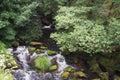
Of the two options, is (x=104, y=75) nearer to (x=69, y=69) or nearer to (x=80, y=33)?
(x=69, y=69)

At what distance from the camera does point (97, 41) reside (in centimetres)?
1295

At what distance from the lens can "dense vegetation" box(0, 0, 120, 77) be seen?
43.3ft

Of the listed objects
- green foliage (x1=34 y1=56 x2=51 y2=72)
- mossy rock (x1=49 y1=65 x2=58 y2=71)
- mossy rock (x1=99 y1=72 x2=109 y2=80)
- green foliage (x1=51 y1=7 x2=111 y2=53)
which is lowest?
mossy rock (x1=99 y1=72 x2=109 y2=80)

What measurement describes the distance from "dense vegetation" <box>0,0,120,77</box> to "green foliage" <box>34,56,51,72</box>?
1.21m

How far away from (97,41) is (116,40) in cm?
98

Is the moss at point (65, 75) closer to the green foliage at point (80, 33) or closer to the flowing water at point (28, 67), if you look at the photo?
the flowing water at point (28, 67)

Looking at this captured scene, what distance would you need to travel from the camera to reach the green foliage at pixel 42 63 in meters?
14.2

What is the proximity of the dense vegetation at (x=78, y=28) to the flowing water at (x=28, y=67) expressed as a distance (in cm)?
72

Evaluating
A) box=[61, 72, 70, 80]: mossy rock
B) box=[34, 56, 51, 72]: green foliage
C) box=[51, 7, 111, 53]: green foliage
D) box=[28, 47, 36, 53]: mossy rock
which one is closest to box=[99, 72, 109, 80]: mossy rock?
box=[51, 7, 111, 53]: green foliage

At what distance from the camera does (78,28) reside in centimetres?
1377

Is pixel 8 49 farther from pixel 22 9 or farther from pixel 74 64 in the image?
pixel 74 64

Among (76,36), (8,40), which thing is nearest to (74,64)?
(76,36)

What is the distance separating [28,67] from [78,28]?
3685 mm

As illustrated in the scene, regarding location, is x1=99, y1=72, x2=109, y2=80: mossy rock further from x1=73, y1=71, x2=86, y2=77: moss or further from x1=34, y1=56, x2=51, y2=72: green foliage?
x1=34, y1=56, x2=51, y2=72: green foliage
